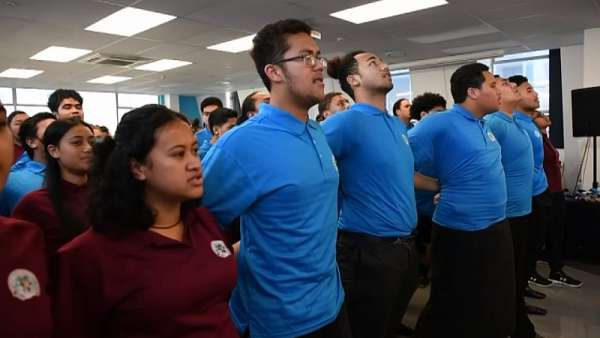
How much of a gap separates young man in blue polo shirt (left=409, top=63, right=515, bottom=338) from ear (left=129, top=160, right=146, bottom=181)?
160 cm

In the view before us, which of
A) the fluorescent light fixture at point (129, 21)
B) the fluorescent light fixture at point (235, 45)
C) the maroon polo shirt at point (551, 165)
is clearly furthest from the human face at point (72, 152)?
the fluorescent light fixture at point (235, 45)

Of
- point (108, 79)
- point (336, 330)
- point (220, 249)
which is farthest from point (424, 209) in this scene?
point (108, 79)

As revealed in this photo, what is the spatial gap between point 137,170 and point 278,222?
436 mm

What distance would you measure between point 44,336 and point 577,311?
3732 mm

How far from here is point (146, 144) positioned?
1.12m

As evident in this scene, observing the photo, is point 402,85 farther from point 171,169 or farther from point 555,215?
point 171,169

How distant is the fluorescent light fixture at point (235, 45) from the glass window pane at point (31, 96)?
6.17 m

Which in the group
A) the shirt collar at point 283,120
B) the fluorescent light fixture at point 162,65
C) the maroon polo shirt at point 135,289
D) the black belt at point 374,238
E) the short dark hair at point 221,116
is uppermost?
the fluorescent light fixture at point 162,65

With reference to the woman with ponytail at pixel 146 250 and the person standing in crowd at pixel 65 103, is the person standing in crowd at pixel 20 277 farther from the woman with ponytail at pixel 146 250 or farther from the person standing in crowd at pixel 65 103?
the person standing in crowd at pixel 65 103

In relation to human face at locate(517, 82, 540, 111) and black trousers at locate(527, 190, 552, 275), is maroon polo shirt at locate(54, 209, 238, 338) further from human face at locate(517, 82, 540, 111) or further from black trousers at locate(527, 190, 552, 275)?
human face at locate(517, 82, 540, 111)

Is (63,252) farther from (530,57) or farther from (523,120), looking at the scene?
(530,57)

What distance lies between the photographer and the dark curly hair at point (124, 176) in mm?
1053

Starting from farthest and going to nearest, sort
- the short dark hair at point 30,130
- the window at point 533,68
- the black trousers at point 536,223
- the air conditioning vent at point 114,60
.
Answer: the window at point 533,68 → the air conditioning vent at point 114,60 → the black trousers at point 536,223 → the short dark hair at point 30,130

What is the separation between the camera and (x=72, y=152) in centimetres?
179
